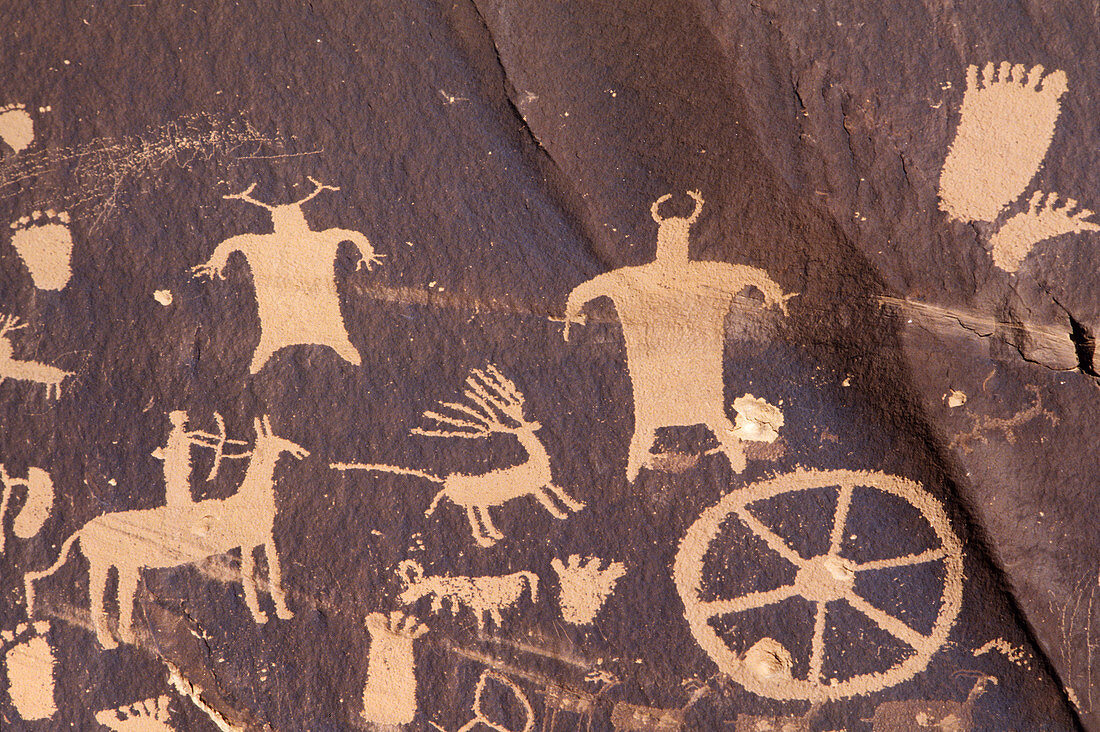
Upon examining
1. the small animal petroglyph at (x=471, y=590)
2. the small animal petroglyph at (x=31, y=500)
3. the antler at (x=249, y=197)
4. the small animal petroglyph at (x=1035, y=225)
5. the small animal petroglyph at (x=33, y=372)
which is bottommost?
the small animal petroglyph at (x=471, y=590)

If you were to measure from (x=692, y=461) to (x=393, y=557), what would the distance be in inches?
18.4

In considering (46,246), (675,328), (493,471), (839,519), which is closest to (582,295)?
(675,328)

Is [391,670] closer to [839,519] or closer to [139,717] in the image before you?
[139,717]

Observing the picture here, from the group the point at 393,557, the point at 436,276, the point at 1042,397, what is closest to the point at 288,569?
the point at 393,557

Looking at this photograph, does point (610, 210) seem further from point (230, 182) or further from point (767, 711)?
point (767, 711)

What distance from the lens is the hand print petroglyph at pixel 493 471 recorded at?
1.05 meters

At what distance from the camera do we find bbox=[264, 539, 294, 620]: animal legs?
1054 mm

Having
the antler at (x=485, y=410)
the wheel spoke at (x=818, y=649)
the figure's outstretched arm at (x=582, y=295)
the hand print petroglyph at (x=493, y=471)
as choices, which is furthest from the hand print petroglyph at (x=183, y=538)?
the wheel spoke at (x=818, y=649)

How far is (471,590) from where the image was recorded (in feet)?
3.44

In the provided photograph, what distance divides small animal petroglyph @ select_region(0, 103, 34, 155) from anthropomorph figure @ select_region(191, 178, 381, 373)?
342mm

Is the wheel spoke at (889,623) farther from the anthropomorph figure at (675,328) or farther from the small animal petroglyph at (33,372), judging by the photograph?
the small animal petroglyph at (33,372)

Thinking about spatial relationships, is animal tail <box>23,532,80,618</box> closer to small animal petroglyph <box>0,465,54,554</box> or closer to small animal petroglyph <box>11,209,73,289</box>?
small animal petroglyph <box>0,465,54,554</box>

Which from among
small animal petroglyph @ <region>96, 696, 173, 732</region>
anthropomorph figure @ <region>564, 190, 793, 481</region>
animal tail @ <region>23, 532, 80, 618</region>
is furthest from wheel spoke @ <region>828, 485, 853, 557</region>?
animal tail @ <region>23, 532, 80, 618</region>

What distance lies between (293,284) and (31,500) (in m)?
0.51
